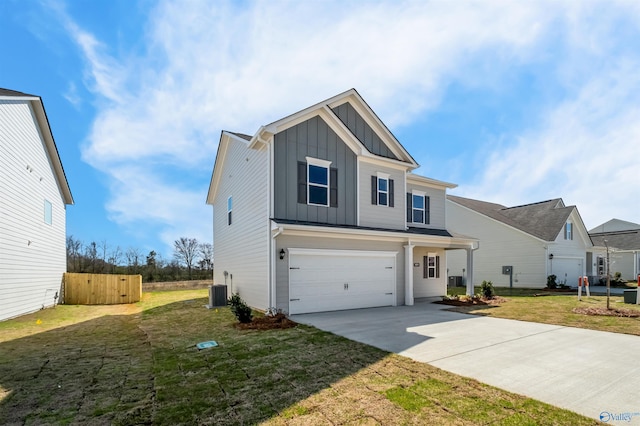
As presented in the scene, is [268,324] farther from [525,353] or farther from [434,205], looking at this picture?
[434,205]

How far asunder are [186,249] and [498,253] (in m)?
24.9

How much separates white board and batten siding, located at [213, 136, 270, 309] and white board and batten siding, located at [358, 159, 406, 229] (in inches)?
151

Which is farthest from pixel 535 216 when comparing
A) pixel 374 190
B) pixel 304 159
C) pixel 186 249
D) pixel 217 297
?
pixel 186 249

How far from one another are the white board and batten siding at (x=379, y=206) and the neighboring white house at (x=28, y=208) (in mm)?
12034

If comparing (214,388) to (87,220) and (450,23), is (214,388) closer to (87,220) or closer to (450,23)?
(450,23)

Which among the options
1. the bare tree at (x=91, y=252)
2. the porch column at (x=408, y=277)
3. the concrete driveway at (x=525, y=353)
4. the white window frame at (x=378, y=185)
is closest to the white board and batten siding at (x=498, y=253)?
the porch column at (x=408, y=277)

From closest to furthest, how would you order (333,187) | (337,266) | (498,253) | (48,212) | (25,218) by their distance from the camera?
1. (337,266)
2. (333,187)
3. (25,218)
4. (48,212)
5. (498,253)

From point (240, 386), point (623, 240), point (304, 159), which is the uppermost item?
point (304, 159)

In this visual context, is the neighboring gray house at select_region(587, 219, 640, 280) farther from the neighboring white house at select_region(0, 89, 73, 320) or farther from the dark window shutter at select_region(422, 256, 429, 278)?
the neighboring white house at select_region(0, 89, 73, 320)

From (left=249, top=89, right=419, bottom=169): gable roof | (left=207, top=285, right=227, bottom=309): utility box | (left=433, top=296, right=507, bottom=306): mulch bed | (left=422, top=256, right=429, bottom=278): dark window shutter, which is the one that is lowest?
(left=433, top=296, right=507, bottom=306): mulch bed

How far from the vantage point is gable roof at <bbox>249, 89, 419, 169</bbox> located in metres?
10.8

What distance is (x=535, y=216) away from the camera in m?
24.0

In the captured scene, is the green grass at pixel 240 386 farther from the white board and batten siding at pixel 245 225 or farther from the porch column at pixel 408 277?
the porch column at pixel 408 277

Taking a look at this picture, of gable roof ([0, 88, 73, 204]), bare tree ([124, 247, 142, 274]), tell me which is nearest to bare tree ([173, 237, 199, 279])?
bare tree ([124, 247, 142, 274])
